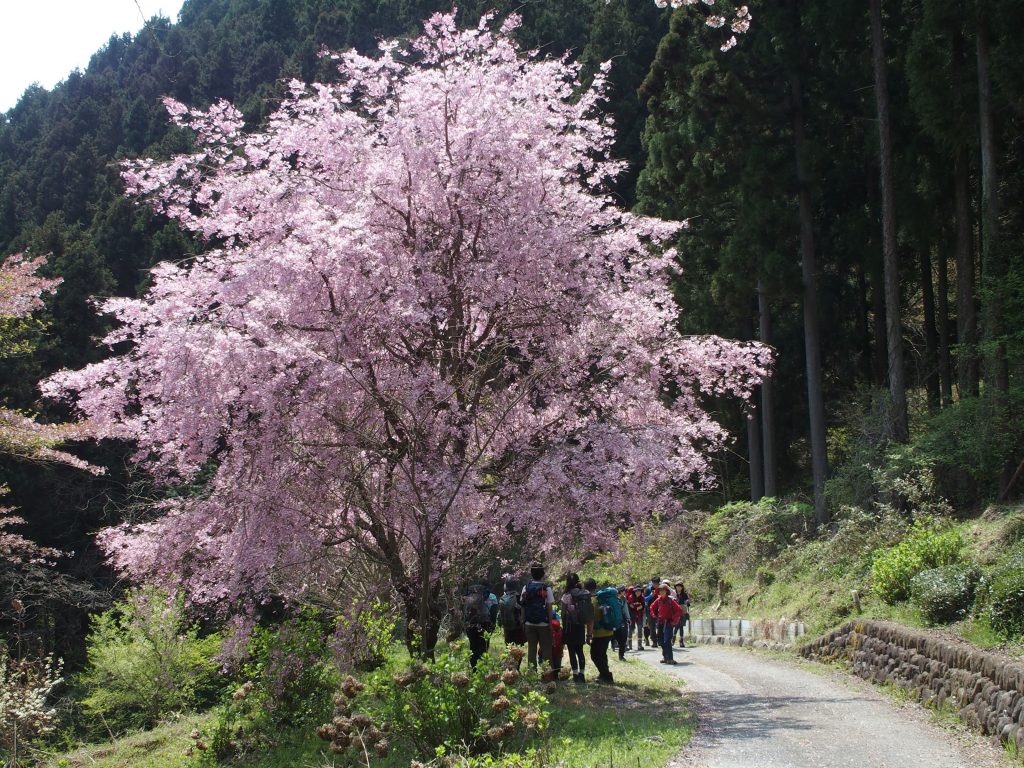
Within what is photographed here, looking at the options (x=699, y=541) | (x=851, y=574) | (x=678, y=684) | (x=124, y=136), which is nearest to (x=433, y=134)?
(x=678, y=684)

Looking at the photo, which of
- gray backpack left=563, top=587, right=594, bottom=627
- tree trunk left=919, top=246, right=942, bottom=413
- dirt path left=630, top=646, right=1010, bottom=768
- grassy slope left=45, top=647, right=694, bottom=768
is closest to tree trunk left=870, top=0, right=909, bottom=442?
tree trunk left=919, top=246, right=942, bottom=413

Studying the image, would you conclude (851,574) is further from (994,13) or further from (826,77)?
(826,77)

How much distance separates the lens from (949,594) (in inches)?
413

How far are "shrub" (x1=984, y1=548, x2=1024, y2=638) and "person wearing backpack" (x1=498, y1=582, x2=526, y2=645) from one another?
17.1 ft

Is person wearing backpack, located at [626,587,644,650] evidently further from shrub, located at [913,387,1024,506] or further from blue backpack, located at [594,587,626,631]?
blue backpack, located at [594,587,626,631]

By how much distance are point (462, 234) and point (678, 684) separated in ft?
21.0

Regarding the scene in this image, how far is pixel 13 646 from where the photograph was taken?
912 inches

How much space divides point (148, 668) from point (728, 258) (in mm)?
15493

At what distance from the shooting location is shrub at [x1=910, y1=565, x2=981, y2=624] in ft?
34.1

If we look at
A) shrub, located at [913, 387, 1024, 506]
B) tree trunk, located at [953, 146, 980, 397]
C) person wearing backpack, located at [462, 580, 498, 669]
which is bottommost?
person wearing backpack, located at [462, 580, 498, 669]

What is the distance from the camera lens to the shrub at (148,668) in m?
18.5

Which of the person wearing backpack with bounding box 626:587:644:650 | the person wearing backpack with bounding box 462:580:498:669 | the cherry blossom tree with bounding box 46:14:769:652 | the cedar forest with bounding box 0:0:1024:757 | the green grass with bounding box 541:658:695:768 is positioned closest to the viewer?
the green grass with bounding box 541:658:695:768

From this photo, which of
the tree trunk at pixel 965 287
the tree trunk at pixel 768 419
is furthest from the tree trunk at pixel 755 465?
the tree trunk at pixel 965 287

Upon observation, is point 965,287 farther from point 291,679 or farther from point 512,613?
point 291,679
